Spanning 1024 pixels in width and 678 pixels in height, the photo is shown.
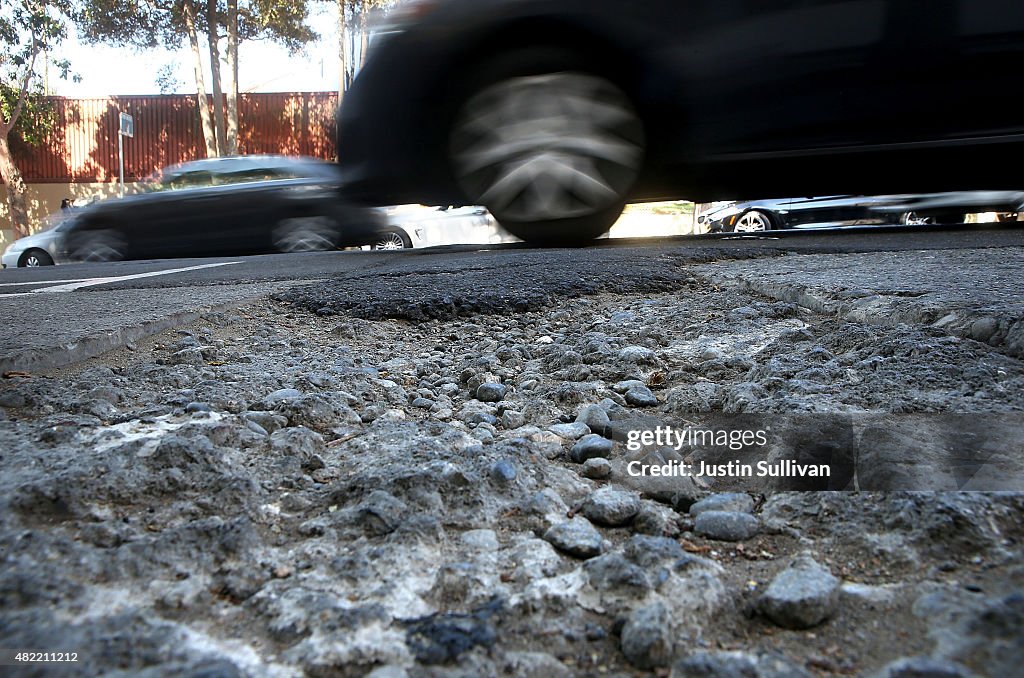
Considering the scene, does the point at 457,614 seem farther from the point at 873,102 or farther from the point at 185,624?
the point at 873,102

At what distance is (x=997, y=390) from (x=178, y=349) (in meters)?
1.72

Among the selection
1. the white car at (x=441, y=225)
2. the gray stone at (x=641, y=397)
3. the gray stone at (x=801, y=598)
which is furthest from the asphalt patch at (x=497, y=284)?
the white car at (x=441, y=225)

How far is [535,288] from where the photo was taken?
2.49 m

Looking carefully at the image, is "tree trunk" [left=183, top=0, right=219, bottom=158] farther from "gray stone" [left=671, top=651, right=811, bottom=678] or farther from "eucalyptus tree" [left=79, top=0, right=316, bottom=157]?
"gray stone" [left=671, top=651, right=811, bottom=678]

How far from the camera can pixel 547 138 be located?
3957mm

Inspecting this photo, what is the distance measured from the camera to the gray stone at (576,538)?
862 millimetres

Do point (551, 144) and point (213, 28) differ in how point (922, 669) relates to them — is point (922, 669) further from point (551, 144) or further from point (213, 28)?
point (213, 28)

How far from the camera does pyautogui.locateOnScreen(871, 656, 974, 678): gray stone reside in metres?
0.63

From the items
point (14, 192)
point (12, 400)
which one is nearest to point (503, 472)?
point (12, 400)

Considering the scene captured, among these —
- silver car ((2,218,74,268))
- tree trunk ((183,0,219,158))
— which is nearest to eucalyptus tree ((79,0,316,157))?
tree trunk ((183,0,219,158))

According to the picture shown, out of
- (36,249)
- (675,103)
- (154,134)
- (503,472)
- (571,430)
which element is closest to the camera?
(503,472)

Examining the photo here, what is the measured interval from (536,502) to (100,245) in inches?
355

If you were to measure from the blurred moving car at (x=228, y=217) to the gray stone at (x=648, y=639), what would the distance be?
7.61 metres

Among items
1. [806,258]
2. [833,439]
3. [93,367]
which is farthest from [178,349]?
[806,258]
